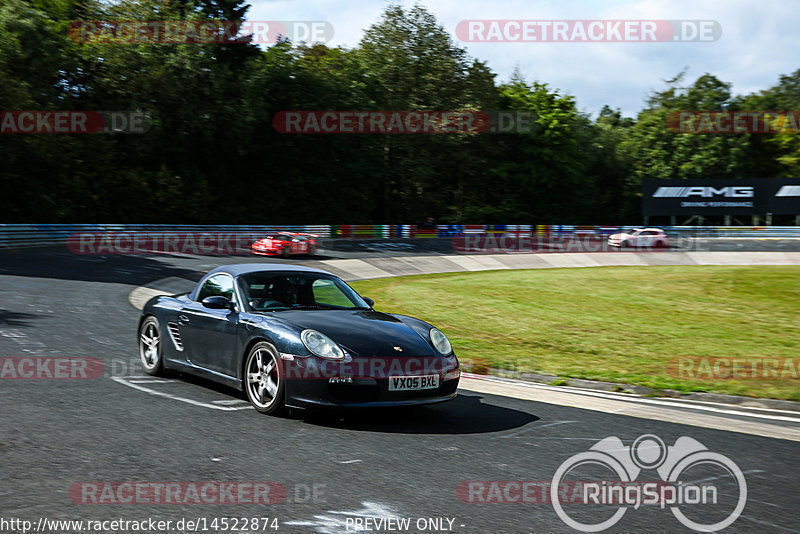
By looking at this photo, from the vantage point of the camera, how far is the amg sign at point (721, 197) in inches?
2132

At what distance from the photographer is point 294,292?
7961 millimetres

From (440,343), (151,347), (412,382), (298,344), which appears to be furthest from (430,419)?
(151,347)

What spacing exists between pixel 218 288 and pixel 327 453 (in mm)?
3176

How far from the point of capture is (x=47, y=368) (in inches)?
344

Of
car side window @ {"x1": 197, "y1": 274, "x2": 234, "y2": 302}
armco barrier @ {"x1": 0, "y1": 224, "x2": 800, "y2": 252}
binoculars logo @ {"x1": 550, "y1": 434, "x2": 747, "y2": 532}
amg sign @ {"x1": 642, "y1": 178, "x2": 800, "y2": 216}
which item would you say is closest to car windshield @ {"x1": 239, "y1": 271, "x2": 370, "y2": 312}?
car side window @ {"x1": 197, "y1": 274, "x2": 234, "y2": 302}

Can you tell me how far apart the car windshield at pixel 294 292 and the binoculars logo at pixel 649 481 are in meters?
3.17

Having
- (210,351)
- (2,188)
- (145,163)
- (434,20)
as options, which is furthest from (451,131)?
(210,351)

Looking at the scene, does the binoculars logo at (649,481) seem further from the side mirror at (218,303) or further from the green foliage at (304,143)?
the green foliage at (304,143)

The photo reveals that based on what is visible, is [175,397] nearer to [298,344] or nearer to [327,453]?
[298,344]

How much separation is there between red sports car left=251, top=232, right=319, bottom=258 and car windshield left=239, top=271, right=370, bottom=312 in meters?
24.5

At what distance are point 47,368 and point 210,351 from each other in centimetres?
231

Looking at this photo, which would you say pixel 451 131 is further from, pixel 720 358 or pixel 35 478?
pixel 35 478

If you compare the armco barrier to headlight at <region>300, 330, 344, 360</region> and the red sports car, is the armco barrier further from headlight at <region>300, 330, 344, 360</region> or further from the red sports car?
headlight at <region>300, 330, 344, 360</region>

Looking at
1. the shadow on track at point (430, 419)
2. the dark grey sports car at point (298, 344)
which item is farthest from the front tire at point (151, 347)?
the shadow on track at point (430, 419)
